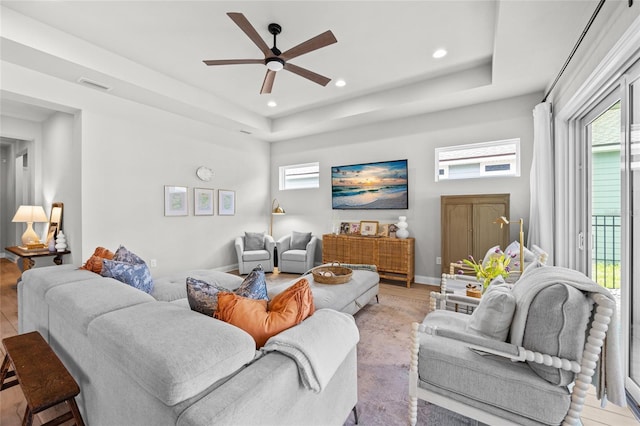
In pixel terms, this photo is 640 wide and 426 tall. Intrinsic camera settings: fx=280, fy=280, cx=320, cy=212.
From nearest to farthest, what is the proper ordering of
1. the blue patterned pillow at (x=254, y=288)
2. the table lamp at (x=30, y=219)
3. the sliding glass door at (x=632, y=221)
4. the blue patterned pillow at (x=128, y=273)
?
the blue patterned pillow at (x=254, y=288)
the sliding glass door at (x=632, y=221)
the blue patterned pillow at (x=128, y=273)
the table lamp at (x=30, y=219)

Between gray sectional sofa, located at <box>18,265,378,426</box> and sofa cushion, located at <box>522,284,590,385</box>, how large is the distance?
0.86 m

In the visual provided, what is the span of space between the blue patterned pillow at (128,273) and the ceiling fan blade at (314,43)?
2.26 meters

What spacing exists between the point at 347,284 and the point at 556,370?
1.82m

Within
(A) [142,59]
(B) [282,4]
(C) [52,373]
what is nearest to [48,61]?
(A) [142,59]

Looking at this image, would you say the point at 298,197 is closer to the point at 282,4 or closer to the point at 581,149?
the point at 282,4

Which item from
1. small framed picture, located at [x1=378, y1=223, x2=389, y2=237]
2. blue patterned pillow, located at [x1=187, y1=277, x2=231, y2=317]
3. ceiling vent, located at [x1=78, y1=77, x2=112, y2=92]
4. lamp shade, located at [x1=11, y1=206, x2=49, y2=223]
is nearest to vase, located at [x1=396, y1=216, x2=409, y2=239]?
small framed picture, located at [x1=378, y1=223, x2=389, y2=237]

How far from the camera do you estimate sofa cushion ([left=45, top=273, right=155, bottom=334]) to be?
1363mm

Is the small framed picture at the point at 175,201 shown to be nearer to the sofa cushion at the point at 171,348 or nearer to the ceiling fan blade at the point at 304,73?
the ceiling fan blade at the point at 304,73

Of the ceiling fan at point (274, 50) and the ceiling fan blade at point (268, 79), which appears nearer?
the ceiling fan at point (274, 50)

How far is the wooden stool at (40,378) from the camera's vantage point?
3.97 ft

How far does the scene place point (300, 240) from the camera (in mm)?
5543

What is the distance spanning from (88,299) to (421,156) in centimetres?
448

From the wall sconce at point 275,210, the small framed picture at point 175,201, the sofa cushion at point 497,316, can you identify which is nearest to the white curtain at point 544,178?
the sofa cushion at point 497,316

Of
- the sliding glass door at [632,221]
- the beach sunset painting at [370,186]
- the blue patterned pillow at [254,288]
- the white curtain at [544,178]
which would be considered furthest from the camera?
the beach sunset painting at [370,186]
